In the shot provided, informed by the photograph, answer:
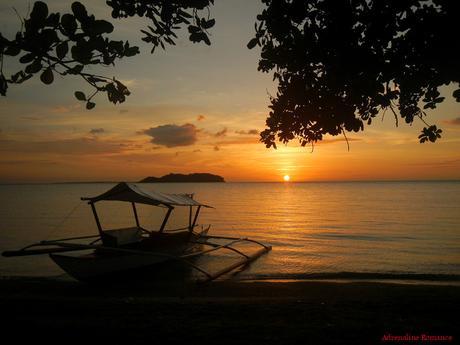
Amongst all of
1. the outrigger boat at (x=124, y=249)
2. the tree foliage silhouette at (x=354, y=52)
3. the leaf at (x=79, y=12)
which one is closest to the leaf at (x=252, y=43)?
the tree foliage silhouette at (x=354, y=52)

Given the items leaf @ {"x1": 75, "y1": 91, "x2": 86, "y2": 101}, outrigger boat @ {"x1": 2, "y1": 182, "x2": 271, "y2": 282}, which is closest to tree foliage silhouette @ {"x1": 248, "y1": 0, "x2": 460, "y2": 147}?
leaf @ {"x1": 75, "y1": 91, "x2": 86, "y2": 101}

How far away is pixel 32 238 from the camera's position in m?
29.3

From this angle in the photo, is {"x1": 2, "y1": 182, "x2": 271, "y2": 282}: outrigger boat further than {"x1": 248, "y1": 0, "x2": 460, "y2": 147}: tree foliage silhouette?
Yes

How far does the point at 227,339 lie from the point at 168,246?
1032cm

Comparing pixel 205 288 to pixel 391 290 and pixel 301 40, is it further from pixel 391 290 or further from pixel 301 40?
pixel 301 40

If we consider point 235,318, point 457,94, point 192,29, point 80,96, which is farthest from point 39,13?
point 235,318

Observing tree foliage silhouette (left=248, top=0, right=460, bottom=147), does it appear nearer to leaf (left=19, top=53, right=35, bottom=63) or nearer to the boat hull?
leaf (left=19, top=53, right=35, bottom=63)

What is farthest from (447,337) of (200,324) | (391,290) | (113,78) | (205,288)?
(205,288)

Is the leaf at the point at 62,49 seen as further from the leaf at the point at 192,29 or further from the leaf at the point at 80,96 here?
the leaf at the point at 192,29

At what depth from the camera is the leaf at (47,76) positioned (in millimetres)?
3986

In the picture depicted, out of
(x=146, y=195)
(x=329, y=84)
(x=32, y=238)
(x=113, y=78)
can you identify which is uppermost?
(x=329, y=84)

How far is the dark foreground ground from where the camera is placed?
6871mm

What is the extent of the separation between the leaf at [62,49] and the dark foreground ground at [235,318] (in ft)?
16.4

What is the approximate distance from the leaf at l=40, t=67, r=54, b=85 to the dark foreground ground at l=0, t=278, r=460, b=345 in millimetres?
4703
